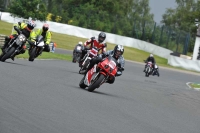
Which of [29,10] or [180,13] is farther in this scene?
[180,13]

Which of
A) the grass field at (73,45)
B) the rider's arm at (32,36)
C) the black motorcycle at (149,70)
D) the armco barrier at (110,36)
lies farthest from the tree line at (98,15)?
the rider's arm at (32,36)

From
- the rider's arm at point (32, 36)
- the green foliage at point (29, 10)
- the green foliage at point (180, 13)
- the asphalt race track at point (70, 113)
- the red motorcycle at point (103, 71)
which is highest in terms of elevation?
the green foliage at point (180, 13)

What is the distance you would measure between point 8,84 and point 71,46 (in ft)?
144

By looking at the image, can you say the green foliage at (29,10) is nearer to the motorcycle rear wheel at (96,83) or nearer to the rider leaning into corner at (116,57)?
the rider leaning into corner at (116,57)

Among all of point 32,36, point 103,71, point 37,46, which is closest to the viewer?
point 103,71

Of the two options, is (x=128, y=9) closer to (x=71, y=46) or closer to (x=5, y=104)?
(x=71, y=46)

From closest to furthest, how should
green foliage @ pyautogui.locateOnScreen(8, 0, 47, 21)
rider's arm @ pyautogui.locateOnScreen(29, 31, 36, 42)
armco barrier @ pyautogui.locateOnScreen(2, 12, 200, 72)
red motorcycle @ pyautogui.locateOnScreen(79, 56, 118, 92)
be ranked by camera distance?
red motorcycle @ pyautogui.locateOnScreen(79, 56, 118, 92) → rider's arm @ pyautogui.locateOnScreen(29, 31, 36, 42) → green foliage @ pyautogui.locateOnScreen(8, 0, 47, 21) → armco barrier @ pyautogui.locateOnScreen(2, 12, 200, 72)

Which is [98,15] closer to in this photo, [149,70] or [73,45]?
[73,45]

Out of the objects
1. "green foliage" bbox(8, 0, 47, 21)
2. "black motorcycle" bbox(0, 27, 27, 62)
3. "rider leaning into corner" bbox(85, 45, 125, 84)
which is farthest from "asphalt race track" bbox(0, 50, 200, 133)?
"green foliage" bbox(8, 0, 47, 21)

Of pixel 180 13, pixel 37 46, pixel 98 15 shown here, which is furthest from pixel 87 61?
pixel 180 13

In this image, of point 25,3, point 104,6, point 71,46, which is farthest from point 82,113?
point 104,6

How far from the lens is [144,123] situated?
1130 centimetres

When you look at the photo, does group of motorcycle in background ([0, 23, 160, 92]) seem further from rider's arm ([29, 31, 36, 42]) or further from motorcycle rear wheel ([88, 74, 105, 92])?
rider's arm ([29, 31, 36, 42])

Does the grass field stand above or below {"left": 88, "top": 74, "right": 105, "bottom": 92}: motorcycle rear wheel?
below
